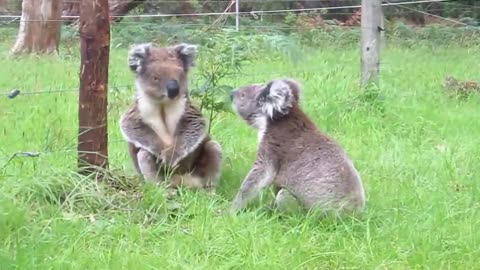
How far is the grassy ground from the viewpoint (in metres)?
4.29

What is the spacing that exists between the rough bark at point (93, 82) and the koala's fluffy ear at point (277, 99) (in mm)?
1057

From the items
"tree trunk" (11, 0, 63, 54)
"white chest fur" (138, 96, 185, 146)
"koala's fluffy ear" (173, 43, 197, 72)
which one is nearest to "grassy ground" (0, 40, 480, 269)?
"white chest fur" (138, 96, 185, 146)

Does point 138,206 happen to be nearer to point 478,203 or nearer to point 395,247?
point 395,247

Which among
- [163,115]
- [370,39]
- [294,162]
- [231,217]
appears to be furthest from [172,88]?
[370,39]

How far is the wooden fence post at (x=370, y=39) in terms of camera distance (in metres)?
8.72

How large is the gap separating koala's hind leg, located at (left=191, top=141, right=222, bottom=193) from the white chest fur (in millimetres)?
267

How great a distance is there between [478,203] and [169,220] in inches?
79.6

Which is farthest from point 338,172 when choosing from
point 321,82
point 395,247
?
point 321,82

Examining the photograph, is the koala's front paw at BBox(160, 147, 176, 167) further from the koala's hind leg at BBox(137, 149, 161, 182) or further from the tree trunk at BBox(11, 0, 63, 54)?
the tree trunk at BBox(11, 0, 63, 54)

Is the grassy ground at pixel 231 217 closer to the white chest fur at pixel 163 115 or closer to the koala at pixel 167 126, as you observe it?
the koala at pixel 167 126

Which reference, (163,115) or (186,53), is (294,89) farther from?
(163,115)

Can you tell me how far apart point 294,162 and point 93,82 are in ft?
4.35

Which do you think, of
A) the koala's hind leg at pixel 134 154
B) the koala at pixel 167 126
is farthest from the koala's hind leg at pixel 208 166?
the koala's hind leg at pixel 134 154

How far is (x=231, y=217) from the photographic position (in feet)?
16.0
